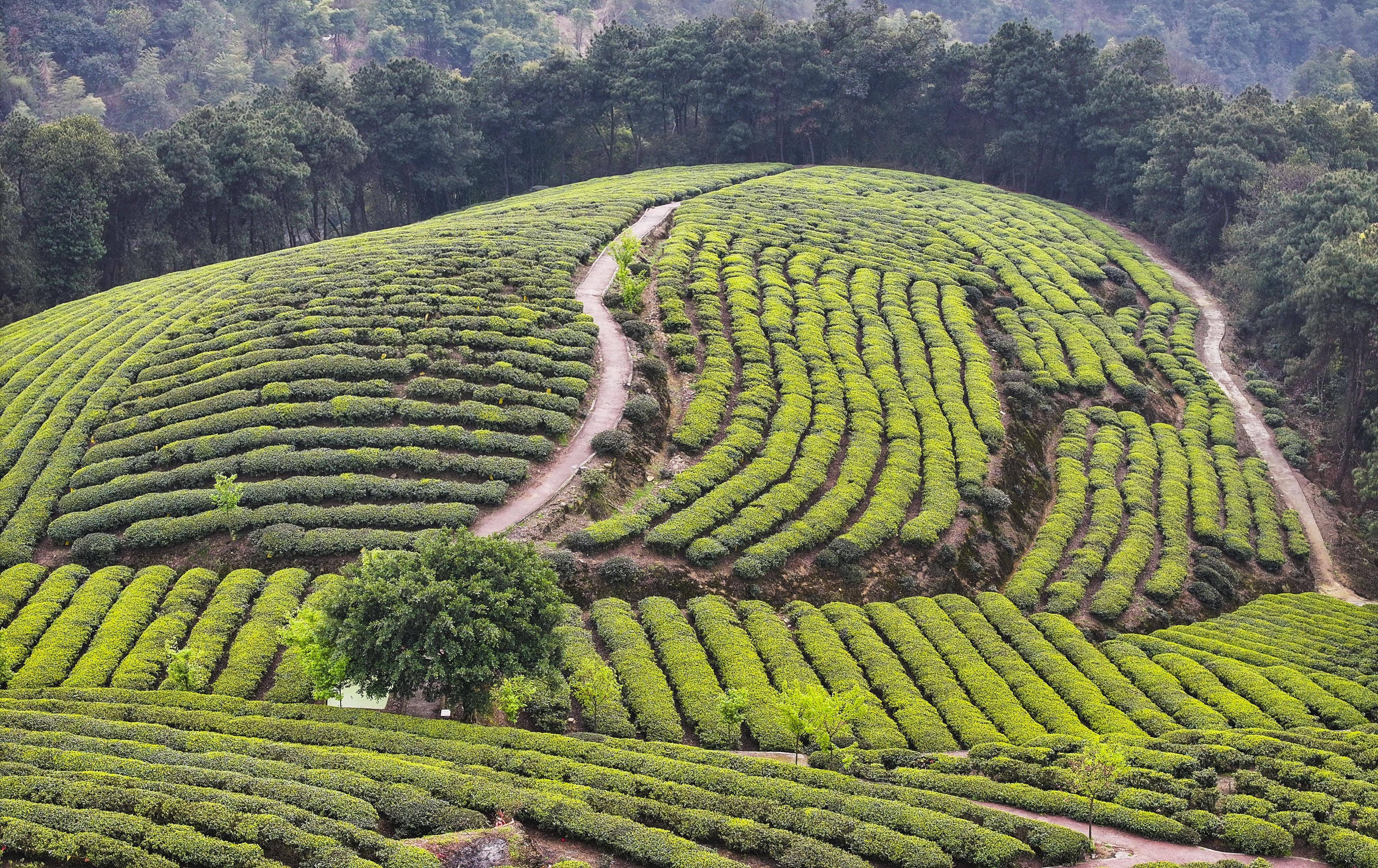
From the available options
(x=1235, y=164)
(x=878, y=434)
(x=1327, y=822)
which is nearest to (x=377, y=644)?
(x=1327, y=822)

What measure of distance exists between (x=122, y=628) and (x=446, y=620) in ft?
46.4

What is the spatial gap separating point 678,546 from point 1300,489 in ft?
129

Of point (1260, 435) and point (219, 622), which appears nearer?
point (219, 622)

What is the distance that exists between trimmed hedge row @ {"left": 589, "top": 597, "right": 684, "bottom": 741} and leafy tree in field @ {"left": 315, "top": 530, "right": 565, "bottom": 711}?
3.81 m

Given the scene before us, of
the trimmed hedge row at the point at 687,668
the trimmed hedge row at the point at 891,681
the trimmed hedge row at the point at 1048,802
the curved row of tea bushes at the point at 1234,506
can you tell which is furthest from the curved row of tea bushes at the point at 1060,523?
the trimmed hedge row at the point at 1048,802

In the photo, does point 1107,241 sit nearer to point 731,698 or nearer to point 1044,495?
point 1044,495

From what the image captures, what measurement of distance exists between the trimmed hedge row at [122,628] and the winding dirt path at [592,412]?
11787 millimetres

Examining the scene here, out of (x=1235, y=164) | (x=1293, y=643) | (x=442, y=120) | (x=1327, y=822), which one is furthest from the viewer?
(x=442, y=120)

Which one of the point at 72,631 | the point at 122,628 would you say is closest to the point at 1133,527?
the point at 122,628

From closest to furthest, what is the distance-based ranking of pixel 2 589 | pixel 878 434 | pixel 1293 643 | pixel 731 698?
pixel 731 698 < pixel 2 589 < pixel 1293 643 < pixel 878 434

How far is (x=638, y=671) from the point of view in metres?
37.2

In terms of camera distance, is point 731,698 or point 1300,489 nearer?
point 731,698

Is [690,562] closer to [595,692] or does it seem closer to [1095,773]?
[595,692]

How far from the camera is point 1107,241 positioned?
92.4 metres
